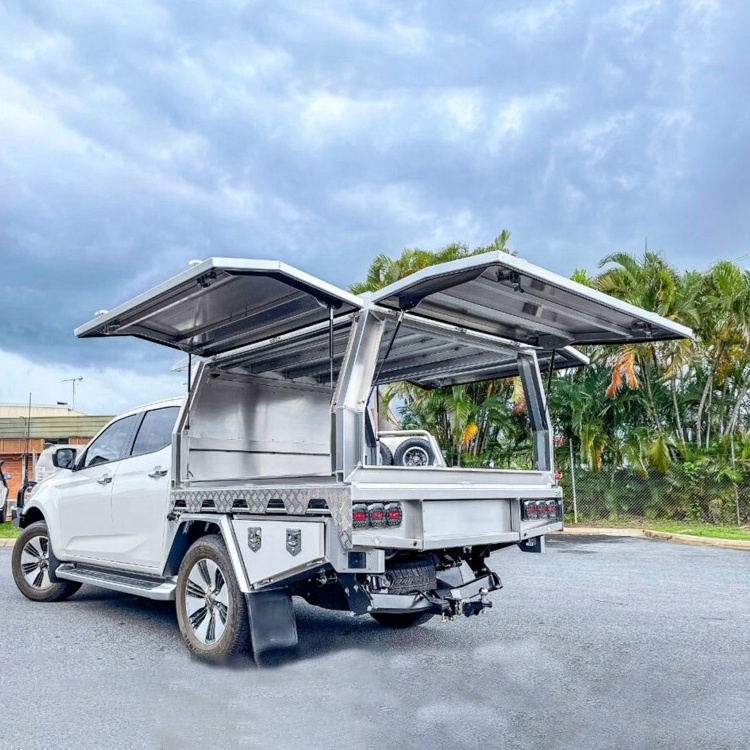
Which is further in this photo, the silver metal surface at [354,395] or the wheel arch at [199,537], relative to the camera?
the wheel arch at [199,537]

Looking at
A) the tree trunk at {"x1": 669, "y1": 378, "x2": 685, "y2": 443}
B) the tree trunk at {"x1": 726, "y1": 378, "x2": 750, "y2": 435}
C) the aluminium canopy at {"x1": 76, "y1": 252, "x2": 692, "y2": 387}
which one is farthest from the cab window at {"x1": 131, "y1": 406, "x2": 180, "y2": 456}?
the tree trunk at {"x1": 726, "y1": 378, "x2": 750, "y2": 435}

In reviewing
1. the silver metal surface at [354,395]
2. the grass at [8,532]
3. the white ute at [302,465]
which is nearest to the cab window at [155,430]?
the white ute at [302,465]

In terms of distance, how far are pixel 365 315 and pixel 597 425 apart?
13.7 m

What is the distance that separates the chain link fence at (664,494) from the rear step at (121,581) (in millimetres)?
12602

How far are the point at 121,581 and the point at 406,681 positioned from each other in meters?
2.73

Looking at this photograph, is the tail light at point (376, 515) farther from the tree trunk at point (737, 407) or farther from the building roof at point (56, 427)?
the building roof at point (56, 427)

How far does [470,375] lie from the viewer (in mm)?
7469

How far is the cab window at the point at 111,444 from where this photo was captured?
23.4ft

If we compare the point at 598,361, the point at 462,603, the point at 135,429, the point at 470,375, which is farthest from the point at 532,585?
the point at 598,361

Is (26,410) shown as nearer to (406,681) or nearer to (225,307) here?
(225,307)

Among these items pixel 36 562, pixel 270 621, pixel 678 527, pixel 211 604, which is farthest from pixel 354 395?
pixel 678 527

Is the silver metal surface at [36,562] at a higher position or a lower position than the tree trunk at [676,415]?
lower

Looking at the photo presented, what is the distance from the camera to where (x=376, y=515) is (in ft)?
15.2

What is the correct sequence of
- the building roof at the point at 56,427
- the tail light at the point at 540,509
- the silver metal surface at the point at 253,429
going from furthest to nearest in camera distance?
the building roof at the point at 56,427 < the silver metal surface at the point at 253,429 < the tail light at the point at 540,509
